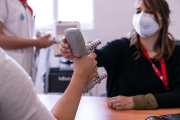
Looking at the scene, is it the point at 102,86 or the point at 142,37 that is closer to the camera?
the point at 142,37

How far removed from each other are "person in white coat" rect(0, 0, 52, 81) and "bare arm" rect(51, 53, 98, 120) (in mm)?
714

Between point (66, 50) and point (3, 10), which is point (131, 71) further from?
point (3, 10)

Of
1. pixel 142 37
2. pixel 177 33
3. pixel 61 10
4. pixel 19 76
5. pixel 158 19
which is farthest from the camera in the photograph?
pixel 61 10

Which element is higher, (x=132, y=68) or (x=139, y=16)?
(x=139, y=16)

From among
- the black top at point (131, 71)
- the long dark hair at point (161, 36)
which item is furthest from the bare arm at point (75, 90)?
the long dark hair at point (161, 36)

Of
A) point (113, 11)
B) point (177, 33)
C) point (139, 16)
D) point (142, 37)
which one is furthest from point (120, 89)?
point (177, 33)

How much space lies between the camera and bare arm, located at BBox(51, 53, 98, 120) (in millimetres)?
468

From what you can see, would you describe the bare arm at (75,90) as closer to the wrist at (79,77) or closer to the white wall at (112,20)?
the wrist at (79,77)

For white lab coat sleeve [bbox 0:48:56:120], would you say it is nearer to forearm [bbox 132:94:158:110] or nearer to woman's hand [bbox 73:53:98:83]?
woman's hand [bbox 73:53:98:83]

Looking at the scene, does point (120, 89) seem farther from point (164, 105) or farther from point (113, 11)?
point (113, 11)

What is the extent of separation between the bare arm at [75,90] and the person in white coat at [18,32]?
2.34 feet

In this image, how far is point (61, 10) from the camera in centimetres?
264

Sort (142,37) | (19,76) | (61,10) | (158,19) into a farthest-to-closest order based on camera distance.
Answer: (61,10) → (142,37) → (158,19) → (19,76)

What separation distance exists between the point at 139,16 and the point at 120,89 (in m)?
0.55
